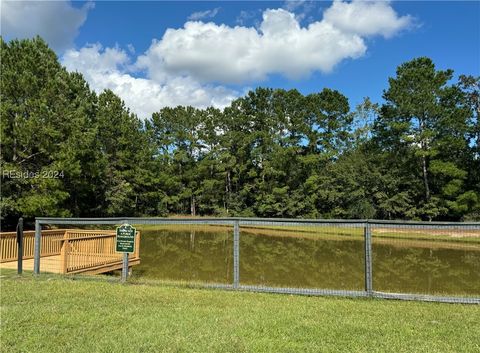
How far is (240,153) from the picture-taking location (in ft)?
161

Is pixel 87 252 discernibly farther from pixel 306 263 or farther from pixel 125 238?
pixel 306 263

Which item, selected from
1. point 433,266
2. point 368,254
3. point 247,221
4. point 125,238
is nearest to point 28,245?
point 125,238

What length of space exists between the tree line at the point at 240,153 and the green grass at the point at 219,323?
1504 cm

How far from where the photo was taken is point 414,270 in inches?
520

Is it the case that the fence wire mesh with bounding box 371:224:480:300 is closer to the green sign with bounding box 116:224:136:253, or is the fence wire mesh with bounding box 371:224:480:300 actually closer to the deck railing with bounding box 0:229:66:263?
the green sign with bounding box 116:224:136:253

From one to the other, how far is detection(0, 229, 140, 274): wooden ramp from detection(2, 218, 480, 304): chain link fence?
0.03 metres

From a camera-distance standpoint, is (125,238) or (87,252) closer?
(125,238)

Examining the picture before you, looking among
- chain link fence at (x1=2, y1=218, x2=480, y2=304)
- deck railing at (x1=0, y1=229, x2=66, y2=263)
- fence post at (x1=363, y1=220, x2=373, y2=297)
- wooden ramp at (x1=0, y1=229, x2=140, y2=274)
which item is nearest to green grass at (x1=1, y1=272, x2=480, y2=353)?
fence post at (x1=363, y1=220, x2=373, y2=297)

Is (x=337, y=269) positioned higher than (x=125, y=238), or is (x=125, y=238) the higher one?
(x=125, y=238)

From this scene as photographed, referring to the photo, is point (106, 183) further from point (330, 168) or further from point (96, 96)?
point (330, 168)

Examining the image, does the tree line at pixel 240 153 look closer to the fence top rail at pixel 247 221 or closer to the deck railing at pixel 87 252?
the deck railing at pixel 87 252

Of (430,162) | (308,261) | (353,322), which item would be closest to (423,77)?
(430,162)

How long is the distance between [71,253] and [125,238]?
2834 mm

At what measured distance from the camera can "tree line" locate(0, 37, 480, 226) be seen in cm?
2131
